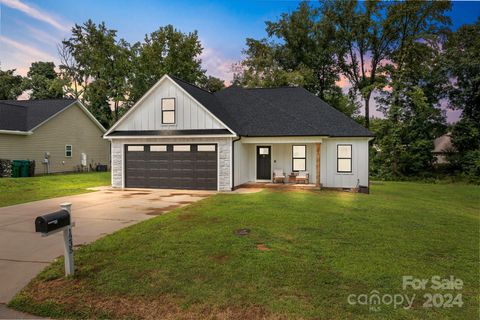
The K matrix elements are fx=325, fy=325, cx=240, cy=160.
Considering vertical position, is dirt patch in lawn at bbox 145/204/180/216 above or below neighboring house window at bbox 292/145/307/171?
below

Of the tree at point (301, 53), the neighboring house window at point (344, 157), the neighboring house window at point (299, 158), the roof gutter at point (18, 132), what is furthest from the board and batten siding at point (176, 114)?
the tree at point (301, 53)

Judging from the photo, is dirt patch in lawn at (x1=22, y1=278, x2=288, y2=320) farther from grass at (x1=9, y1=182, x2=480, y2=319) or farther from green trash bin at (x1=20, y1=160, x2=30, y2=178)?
green trash bin at (x1=20, y1=160, x2=30, y2=178)

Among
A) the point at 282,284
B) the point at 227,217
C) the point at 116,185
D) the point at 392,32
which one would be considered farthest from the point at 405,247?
the point at 392,32

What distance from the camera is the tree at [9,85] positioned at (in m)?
47.9

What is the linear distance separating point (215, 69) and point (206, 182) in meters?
30.8

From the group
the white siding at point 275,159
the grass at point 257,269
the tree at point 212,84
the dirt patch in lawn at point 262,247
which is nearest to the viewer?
the grass at point 257,269

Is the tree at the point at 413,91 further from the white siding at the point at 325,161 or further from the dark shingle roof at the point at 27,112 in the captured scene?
the dark shingle roof at the point at 27,112

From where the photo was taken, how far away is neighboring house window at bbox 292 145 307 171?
18703mm

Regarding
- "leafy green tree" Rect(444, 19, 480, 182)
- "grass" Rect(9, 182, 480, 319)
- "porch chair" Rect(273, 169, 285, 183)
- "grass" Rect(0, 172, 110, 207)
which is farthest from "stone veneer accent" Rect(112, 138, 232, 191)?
"leafy green tree" Rect(444, 19, 480, 182)

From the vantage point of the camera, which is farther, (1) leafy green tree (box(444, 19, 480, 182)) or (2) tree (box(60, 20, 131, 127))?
(2) tree (box(60, 20, 131, 127))

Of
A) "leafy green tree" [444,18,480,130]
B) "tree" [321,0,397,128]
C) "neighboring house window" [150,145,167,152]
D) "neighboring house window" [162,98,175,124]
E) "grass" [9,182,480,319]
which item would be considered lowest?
"grass" [9,182,480,319]

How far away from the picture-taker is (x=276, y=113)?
19.8m

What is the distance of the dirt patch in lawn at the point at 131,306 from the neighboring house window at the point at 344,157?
48.6 ft

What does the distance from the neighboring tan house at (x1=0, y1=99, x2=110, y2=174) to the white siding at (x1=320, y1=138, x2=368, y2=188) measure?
71.1 feet
